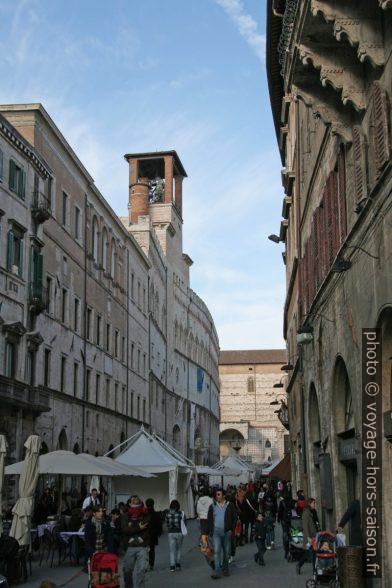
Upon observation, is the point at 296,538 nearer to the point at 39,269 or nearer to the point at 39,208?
the point at 39,208

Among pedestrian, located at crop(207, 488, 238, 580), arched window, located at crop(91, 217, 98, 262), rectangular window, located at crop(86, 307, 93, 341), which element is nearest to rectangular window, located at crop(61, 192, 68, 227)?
arched window, located at crop(91, 217, 98, 262)

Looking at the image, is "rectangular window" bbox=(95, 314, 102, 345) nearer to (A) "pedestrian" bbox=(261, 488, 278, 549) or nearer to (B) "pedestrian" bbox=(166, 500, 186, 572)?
(A) "pedestrian" bbox=(261, 488, 278, 549)

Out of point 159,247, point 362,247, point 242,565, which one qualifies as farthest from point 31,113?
point 159,247

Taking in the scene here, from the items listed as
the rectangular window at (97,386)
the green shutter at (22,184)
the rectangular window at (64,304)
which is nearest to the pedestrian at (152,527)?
the green shutter at (22,184)

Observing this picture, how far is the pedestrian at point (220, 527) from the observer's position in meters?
16.3

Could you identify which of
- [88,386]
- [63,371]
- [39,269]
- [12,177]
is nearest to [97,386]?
[88,386]

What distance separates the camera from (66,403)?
123 ft

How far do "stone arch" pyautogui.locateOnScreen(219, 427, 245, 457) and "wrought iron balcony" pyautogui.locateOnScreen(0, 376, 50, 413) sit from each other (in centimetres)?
7546

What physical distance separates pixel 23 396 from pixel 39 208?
7114 mm

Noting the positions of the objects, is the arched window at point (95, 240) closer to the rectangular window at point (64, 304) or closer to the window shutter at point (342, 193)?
the rectangular window at point (64, 304)

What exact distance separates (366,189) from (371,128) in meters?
0.90

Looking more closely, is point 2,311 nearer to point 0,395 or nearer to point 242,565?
point 0,395

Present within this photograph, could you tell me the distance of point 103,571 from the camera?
10.3 meters

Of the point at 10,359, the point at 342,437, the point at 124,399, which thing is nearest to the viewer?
the point at 342,437
